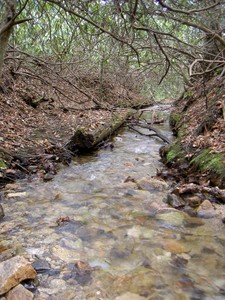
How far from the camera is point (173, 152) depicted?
6281mm

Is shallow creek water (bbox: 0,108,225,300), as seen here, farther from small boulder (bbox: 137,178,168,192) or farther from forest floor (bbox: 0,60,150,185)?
forest floor (bbox: 0,60,150,185)

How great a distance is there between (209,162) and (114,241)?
7.99ft

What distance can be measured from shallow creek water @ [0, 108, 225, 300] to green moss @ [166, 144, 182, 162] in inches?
43.8

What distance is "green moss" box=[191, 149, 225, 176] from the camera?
4.56 metres

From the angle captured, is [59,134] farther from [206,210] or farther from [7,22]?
[206,210]

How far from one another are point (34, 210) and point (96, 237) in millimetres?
1070

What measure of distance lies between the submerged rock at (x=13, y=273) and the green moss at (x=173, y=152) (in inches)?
162

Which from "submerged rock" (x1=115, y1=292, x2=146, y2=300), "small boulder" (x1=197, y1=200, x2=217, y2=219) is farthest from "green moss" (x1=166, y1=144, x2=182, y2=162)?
"submerged rock" (x1=115, y1=292, x2=146, y2=300)

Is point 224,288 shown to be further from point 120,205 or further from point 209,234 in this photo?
point 120,205

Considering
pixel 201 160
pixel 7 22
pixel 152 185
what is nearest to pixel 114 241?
pixel 152 185

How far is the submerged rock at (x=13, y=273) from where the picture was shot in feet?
7.39

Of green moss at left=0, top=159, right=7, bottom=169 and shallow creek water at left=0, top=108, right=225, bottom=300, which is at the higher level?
green moss at left=0, top=159, right=7, bottom=169

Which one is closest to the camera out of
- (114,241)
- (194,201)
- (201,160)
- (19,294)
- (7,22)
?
(19,294)

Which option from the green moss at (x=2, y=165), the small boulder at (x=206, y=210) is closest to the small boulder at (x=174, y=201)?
the small boulder at (x=206, y=210)
